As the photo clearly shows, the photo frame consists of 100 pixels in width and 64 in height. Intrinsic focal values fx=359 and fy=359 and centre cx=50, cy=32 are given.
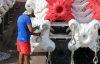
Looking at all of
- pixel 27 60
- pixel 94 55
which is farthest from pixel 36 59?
pixel 94 55

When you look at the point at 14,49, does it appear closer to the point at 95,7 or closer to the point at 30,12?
the point at 30,12

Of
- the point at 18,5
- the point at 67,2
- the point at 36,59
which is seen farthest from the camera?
the point at 18,5

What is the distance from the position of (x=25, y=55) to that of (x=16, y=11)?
768 centimetres

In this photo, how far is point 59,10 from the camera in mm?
6926

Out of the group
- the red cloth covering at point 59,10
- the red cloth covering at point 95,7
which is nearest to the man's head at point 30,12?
the red cloth covering at point 59,10

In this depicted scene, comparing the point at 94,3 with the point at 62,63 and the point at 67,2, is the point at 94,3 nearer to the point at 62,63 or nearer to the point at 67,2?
the point at 67,2

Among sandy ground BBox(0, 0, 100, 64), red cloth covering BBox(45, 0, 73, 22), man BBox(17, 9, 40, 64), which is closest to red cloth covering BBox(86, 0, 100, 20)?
red cloth covering BBox(45, 0, 73, 22)

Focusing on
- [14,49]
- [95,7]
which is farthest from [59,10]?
[14,49]

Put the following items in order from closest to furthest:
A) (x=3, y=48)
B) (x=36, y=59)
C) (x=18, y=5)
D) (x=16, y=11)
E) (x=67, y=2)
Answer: (x=67, y=2) < (x=36, y=59) < (x=3, y=48) < (x=16, y=11) < (x=18, y=5)

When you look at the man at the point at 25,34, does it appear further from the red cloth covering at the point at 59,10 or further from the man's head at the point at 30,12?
the red cloth covering at the point at 59,10

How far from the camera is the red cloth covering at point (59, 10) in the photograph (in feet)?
22.6

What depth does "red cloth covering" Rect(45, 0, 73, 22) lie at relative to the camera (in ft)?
22.6

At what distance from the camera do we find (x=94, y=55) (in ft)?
23.3

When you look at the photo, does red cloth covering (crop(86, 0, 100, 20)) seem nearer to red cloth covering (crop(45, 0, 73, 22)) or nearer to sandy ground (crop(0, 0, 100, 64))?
red cloth covering (crop(45, 0, 73, 22))
